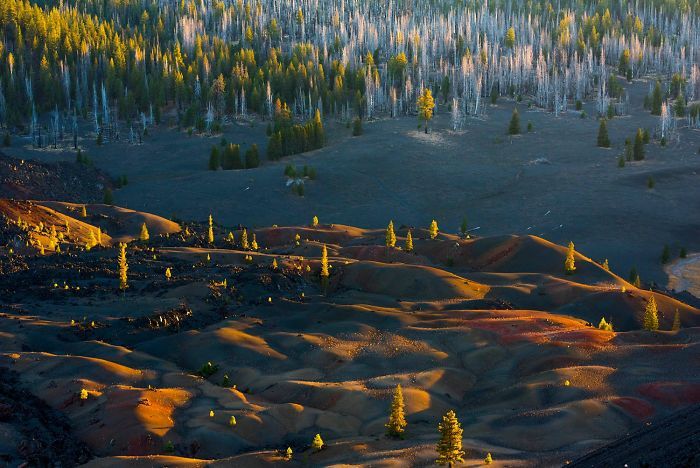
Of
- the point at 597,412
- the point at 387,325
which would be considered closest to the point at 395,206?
the point at 387,325

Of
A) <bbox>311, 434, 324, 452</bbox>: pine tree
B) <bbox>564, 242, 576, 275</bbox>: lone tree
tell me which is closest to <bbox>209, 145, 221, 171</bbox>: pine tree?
<bbox>564, 242, 576, 275</bbox>: lone tree

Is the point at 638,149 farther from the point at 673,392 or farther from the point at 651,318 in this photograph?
the point at 673,392

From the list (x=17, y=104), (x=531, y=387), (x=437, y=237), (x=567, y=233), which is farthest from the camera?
(x=17, y=104)

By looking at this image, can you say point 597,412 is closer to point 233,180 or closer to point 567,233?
point 567,233

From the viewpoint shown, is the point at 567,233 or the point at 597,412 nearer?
the point at 597,412

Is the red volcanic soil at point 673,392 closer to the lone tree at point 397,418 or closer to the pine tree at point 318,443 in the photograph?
the lone tree at point 397,418

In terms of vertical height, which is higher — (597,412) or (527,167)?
(597,412)

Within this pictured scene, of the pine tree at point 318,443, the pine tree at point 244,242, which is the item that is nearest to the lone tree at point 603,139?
the pine tree at point 244,242

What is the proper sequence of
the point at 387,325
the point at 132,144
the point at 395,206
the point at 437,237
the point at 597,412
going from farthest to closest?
1. the point at 132,144
2. the point at 395,206
3. the point at 437,237
4. the point at 387,325
5. the point at 597,412
